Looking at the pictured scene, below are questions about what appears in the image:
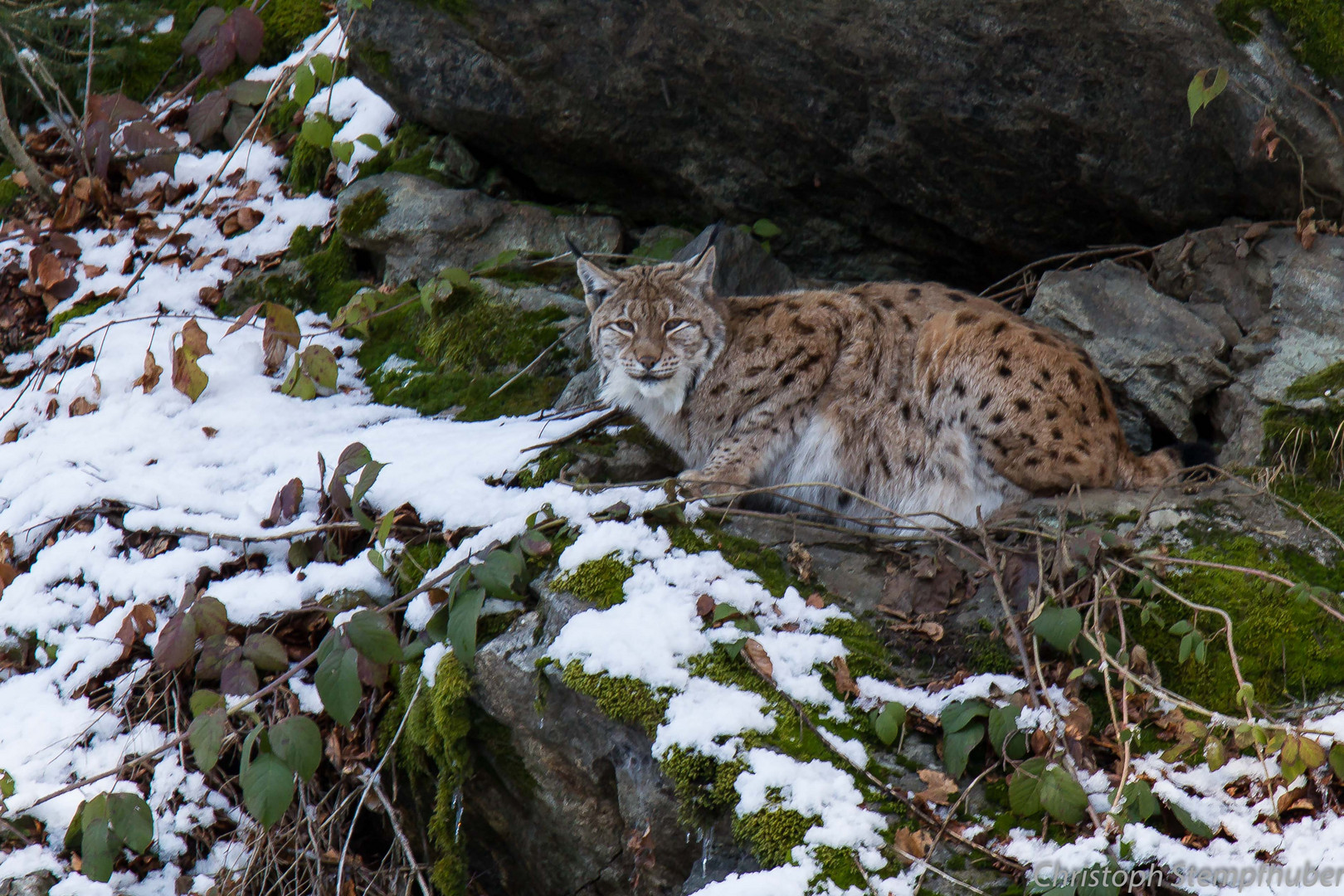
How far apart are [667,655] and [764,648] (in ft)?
1.02

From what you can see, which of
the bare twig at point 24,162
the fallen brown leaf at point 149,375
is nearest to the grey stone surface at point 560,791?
the fallen brown leaf at point 149,375

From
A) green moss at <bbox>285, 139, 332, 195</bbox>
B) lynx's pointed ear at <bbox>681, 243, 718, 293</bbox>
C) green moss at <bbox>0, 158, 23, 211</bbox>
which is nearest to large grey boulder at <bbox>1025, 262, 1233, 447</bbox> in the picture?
lynx's pointed ear at <bbox>681, 243, 718, 293</bbox>

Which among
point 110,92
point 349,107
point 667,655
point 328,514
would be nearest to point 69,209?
point 110,92

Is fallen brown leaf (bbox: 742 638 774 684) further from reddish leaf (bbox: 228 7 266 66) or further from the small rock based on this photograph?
reddish leaf (bbox: 228 7 266 66)

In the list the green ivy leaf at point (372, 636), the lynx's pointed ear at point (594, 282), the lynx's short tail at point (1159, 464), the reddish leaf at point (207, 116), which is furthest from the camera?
the reddish leaf at point (207, 116)

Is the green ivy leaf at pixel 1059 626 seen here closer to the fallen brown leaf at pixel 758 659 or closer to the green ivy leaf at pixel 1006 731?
the green ivy leaf at pixel 1006 731

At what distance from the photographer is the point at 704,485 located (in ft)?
14.1

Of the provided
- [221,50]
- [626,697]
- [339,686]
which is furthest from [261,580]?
[221,50]

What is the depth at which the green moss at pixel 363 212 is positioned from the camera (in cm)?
581

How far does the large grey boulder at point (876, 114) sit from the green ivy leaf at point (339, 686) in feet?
11.3

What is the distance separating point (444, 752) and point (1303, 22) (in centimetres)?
437

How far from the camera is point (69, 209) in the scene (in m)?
6.12

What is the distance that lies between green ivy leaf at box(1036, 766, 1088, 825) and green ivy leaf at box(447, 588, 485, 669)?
167 centimetres

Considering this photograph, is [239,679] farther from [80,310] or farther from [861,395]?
[80,310]
